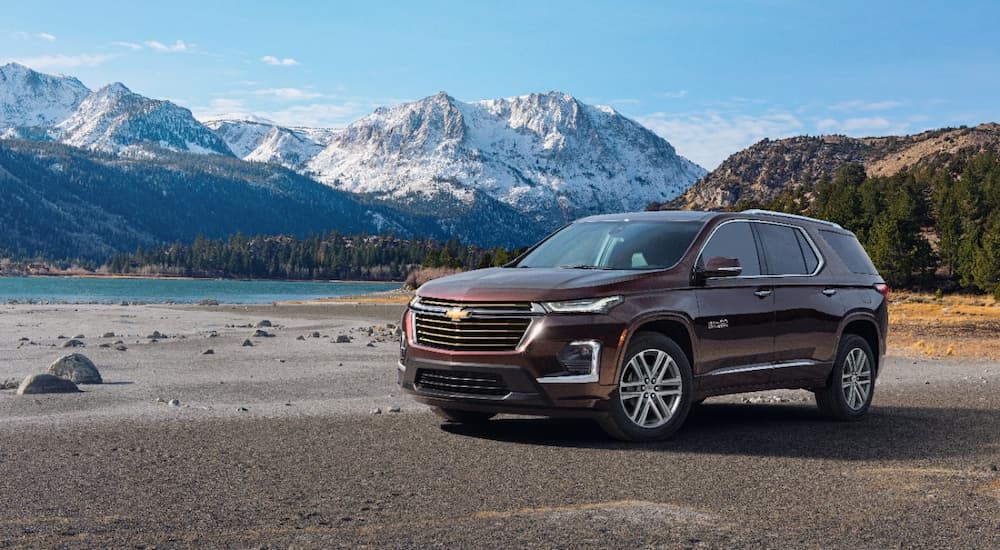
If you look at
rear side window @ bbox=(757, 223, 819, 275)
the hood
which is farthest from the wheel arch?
rear side window @ bbox=(757, 223, 819, 275)

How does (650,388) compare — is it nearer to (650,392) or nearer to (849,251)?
(650,392)

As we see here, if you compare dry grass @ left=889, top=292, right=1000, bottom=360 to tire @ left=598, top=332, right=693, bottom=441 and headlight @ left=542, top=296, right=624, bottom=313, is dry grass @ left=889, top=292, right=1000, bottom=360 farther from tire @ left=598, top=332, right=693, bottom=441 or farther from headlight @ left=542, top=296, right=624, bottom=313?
headlight @ left=542, top=296, right=624, bottom=313

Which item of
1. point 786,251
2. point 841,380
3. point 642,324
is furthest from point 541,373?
point 841,380

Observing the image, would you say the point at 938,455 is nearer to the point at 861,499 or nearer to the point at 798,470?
the point at 798,470

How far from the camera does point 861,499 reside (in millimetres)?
6941

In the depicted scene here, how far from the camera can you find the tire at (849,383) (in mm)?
11148

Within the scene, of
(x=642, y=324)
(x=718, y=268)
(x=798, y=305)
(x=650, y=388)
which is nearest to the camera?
(x=642, y=324)

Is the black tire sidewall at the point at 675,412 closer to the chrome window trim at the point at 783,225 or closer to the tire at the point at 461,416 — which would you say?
the chrome window trim at the point at 783,225

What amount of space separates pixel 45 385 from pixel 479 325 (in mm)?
7648

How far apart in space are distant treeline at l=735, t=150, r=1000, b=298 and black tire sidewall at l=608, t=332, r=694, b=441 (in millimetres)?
80050

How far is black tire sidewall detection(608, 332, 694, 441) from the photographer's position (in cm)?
887

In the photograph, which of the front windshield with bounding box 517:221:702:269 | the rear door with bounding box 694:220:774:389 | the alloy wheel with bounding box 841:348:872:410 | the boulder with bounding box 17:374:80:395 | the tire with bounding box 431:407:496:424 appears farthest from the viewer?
the boulder with bounding box 17:374:80:395

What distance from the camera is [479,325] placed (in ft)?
28.9

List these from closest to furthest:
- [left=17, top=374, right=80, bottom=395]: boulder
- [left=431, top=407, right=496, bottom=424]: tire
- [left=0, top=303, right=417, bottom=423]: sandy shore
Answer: [left=431, top=407, right=496, bottom=424]: tire → [left=0, top=303, right=417, bottom=423]: sandy shore → [left=17, top=374, right=80, bottom=395]: boulder
